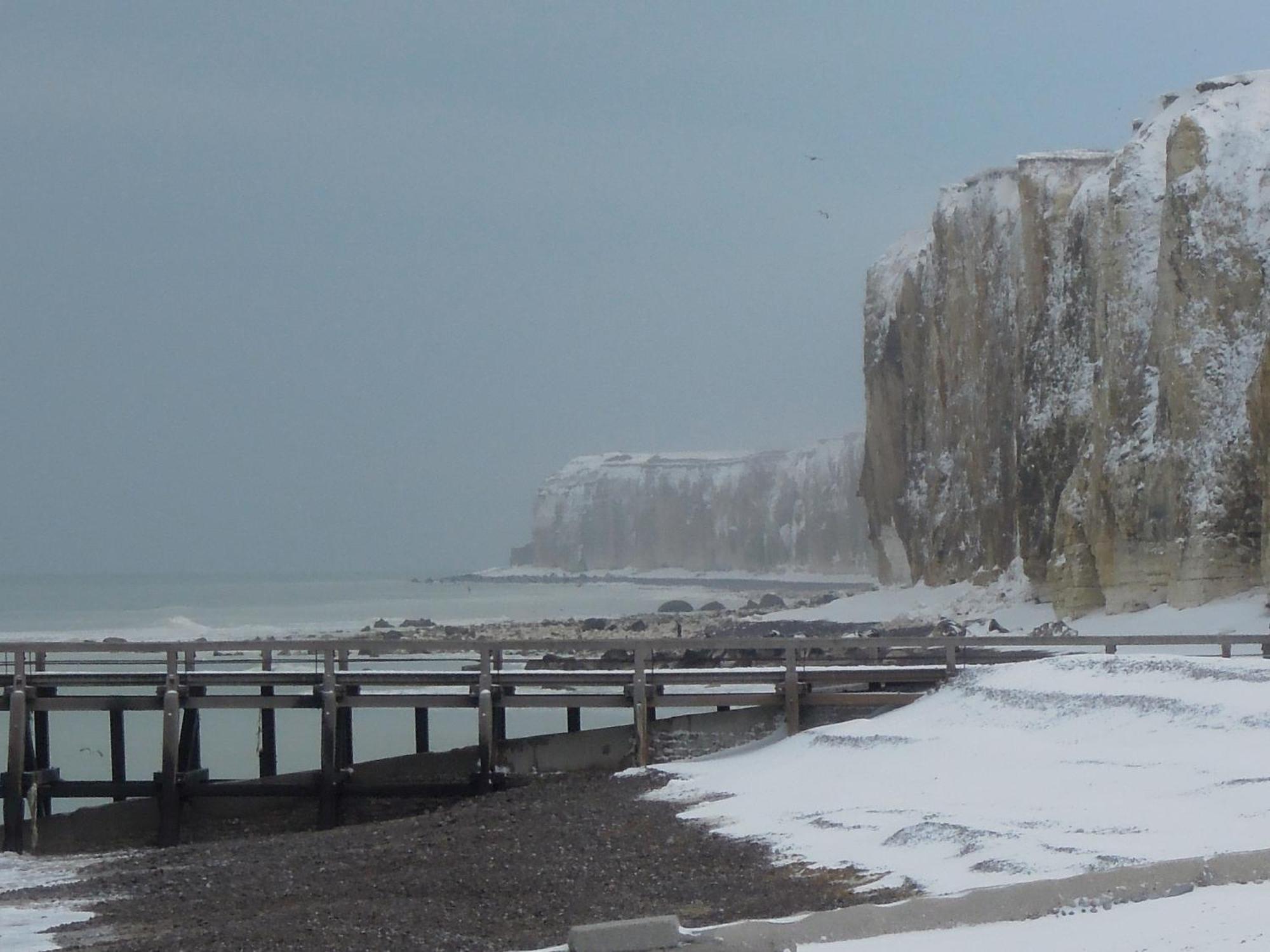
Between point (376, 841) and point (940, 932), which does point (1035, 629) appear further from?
point (940, 932)

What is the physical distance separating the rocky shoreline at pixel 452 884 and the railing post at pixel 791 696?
297 cm

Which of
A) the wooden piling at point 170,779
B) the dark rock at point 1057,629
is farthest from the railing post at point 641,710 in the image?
the dark rock at point 1057,629

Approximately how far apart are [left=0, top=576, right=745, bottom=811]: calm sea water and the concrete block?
21160 millimetres

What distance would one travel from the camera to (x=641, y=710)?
840 inches

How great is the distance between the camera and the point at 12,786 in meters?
22.4

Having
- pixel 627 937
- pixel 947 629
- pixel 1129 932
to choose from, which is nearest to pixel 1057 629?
pixel 947 629

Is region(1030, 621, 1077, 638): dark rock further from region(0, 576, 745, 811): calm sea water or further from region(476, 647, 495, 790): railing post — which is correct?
region(476, 647, 495, 790): railing post

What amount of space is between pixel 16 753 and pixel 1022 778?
1379 cm

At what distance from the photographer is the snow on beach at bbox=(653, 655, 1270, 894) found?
11562 mm

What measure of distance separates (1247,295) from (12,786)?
27725 mm

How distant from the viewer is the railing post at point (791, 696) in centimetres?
2109

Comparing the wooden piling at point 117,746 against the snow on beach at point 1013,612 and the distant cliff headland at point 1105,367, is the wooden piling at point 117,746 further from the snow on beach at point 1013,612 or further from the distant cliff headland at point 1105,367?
the distant cliff headland at point 1105,367

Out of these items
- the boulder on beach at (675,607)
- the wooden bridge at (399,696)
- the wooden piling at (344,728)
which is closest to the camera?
the wooden bridge at (399,696)

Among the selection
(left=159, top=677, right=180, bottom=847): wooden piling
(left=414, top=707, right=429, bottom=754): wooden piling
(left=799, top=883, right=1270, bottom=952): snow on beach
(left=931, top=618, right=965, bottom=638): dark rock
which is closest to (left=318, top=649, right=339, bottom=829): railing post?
(left=159, top=677, right=180, bottom=847): wooden piling
